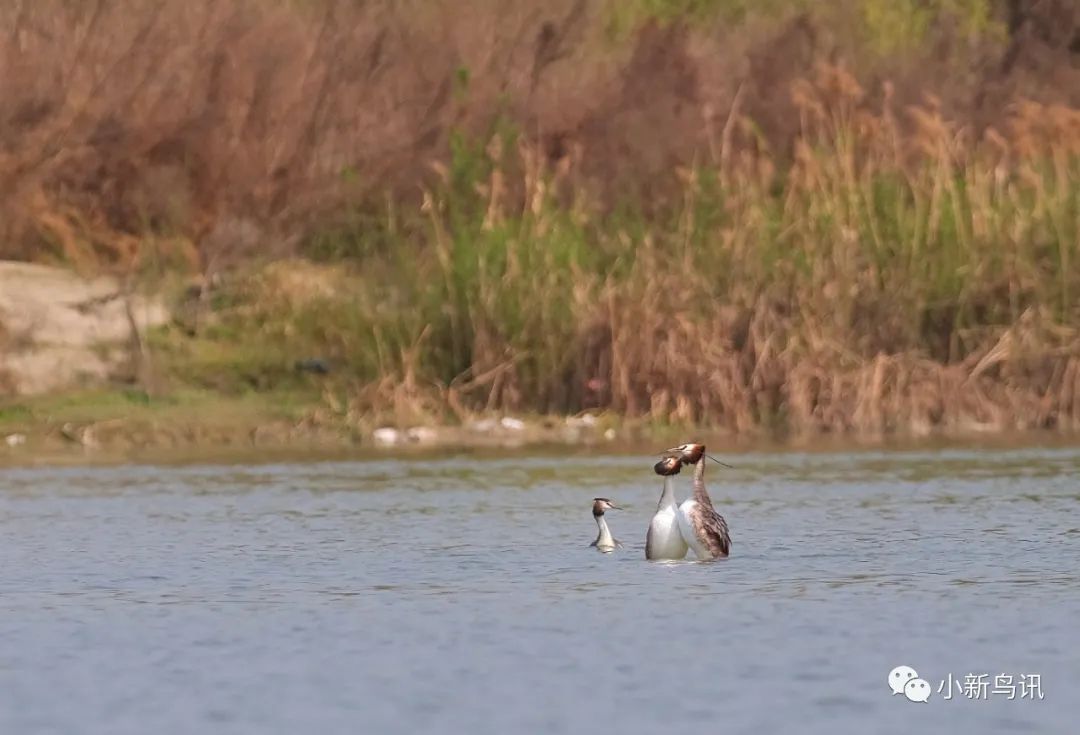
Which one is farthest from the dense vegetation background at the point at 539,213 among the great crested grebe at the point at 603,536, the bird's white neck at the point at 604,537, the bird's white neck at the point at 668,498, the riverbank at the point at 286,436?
the bird's white neck at the point at 668,498

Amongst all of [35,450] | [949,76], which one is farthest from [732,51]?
[35,450]

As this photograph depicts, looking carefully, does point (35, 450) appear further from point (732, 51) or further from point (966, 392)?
point (732, 51)

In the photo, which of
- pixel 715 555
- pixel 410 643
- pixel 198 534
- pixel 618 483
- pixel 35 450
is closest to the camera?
pixel 410 643

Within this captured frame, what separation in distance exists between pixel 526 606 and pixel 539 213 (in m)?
11.0

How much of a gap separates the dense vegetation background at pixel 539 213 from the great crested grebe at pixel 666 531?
7538mm

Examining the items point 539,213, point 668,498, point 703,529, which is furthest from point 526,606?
point 539,213

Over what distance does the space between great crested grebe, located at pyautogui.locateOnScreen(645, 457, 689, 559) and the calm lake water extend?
0.53 feet

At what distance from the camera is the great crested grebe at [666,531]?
12.6 m

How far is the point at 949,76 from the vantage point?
101 ft

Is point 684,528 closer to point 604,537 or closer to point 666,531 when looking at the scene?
point 666,531

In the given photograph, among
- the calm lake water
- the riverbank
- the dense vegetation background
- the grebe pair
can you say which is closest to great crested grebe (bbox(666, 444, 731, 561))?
the grebe pair

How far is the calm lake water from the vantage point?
28.4 ft

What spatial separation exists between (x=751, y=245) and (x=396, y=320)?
2832mm

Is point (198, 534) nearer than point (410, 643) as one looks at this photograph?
No
